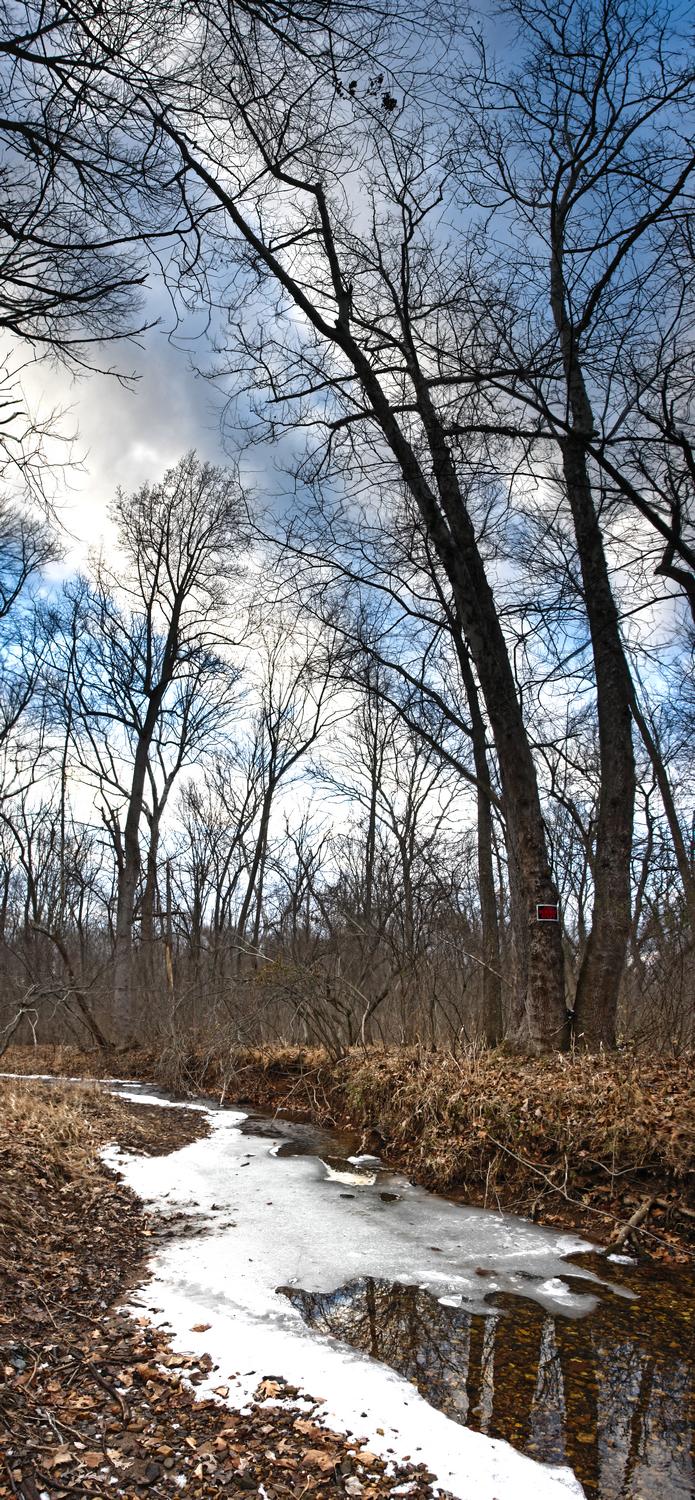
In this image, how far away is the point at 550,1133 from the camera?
6730mm

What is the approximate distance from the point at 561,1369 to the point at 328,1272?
5.82ft

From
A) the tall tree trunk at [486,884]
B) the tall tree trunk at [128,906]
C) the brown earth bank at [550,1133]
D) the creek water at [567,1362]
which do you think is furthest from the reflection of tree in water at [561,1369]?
the tall tree trunk at [128,906]

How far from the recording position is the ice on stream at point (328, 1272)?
3.24 m

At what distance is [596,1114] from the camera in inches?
260

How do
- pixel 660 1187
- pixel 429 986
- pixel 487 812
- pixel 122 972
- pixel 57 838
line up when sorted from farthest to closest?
pixel 57 838 → pixel 122 972 → pixel 429 986 → pixel 487 812 → pixel 660 1187

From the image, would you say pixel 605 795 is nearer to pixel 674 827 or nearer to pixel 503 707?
pixel 503 707

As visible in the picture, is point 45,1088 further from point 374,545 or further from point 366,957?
point 374,545

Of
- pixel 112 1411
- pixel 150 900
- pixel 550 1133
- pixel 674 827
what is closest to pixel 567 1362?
pixel 112 1411

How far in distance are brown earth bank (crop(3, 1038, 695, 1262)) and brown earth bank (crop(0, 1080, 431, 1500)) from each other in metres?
3.09

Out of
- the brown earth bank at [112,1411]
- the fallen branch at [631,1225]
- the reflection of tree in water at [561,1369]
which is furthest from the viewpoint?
the fallen branch at [631,1225]

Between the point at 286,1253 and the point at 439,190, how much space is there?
33.2ft

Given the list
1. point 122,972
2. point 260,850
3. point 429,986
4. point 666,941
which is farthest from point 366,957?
point 260,850

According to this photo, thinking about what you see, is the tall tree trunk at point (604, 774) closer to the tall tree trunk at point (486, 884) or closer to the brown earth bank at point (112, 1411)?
the tall tree trunk at point (486, 884)

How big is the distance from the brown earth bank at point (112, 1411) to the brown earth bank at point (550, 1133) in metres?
3.09
